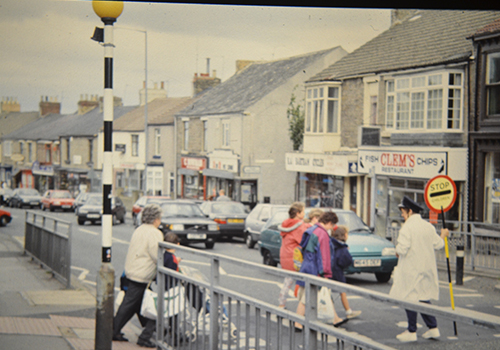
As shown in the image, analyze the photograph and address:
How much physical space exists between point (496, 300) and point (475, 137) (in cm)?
938

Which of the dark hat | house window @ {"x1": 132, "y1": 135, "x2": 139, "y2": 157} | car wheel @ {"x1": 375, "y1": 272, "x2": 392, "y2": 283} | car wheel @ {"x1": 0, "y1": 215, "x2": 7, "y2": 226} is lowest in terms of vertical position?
car wheel @ {"x1": 0, "y1": 215, "x2": 7, "y2": 226}

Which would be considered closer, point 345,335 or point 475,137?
point 345,335

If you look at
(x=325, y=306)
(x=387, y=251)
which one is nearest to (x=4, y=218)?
(x=387, y=251)

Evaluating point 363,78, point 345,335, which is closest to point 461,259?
point 345,335

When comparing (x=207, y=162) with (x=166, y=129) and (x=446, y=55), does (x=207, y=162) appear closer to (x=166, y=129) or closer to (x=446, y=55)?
(x=166, y=129)

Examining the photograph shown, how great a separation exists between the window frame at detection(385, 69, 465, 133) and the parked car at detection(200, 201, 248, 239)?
23.8 feet

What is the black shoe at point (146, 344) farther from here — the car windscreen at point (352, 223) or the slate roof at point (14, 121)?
the slate roof at point (14, 121)

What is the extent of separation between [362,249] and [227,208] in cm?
1152

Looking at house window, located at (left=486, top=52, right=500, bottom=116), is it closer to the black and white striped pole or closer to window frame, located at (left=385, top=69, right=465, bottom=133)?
window frame, located at (left=385, top=69, right=465, bottom=133)

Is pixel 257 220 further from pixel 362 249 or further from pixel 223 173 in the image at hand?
pixel 223 173

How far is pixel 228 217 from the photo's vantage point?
73.7 ft

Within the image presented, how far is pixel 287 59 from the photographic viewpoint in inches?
1559

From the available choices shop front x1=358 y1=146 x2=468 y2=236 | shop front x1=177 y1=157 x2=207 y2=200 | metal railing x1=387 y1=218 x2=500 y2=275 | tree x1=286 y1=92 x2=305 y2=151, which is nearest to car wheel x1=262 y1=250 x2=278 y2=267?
metal railing x1=387 y1=218 x2=500 y2=275

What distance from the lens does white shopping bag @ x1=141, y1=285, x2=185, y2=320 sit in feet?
20.4
